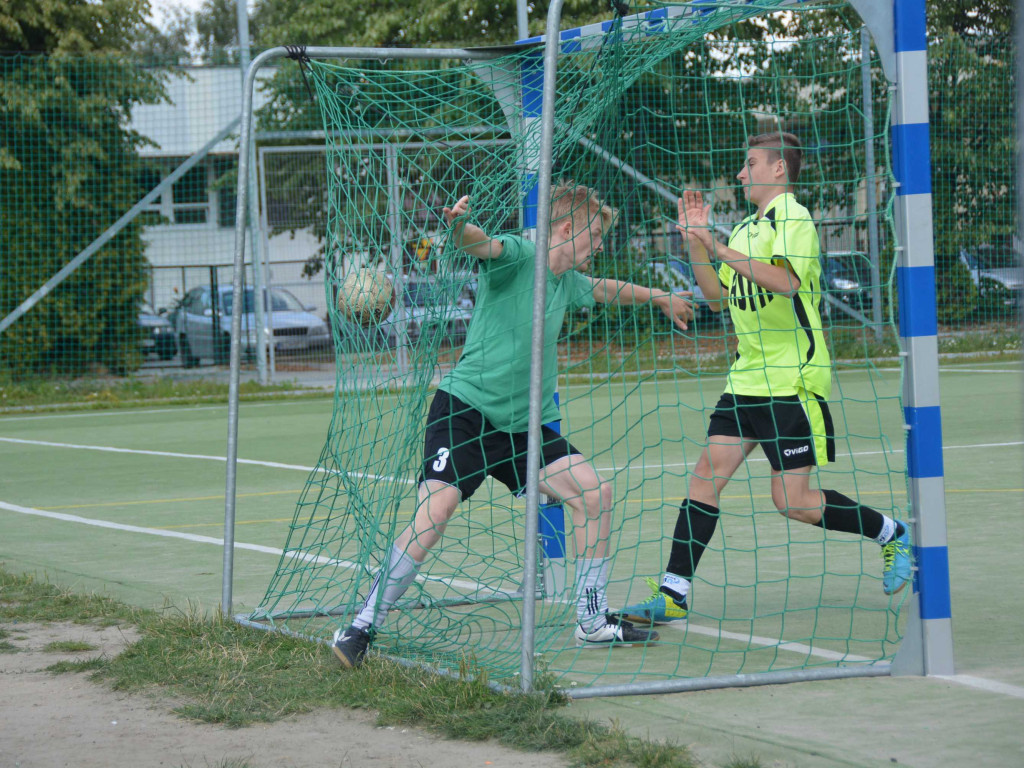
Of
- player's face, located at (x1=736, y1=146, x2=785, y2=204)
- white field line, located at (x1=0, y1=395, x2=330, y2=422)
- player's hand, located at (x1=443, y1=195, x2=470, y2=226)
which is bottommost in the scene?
white field line, located at (x1=0, y1=395, x2=330, y2=422)

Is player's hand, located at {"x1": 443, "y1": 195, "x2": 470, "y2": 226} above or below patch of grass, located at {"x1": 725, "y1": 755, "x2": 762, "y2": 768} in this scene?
above

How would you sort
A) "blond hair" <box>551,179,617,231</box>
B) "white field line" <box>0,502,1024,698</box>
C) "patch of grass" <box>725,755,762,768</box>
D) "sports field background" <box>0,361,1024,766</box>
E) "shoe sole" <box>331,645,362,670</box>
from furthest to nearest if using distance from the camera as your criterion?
"blond hair" <box>551,179,617,231</box>, "shoe sole" <box>331,645,362,670</box>, "white field line" <box>0,502,1024,698</box>, "sports field background" <box>0,361,1024,766</box>, "patch of grass" <box>725,755,762,768</box>

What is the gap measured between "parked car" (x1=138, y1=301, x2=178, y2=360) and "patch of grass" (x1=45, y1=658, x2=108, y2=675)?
51.0ft

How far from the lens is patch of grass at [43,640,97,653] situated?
5.23 meters

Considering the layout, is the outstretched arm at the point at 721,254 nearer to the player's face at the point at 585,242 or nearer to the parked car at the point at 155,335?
the player's face at the point at 585,242

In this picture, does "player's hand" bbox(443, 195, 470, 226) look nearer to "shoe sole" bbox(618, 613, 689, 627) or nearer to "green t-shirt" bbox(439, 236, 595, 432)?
"green t-shirt" bbox(439, 236, 595, 432)

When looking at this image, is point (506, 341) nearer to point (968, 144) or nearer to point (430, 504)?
point (430, 504)

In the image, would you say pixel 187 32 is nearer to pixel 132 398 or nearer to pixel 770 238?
pixel 132 398

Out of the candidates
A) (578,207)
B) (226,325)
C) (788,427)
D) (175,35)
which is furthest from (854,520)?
(175,35)

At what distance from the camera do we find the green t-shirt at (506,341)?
4.93 meters

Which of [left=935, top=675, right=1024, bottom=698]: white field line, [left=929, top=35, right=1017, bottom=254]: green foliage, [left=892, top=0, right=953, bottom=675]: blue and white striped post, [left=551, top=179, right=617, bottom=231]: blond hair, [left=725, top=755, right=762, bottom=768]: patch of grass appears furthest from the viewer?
[left=929, top=35, right=1017, bottom=254]: green foliage

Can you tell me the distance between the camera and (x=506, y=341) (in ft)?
16.3

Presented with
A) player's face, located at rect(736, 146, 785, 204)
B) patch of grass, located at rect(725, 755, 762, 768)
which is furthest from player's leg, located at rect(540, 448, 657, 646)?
patch of grass, located at rect(725, 755, 762, 768)

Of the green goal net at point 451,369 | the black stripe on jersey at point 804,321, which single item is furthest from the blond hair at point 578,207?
the black stripe on jersey at point 804,321
